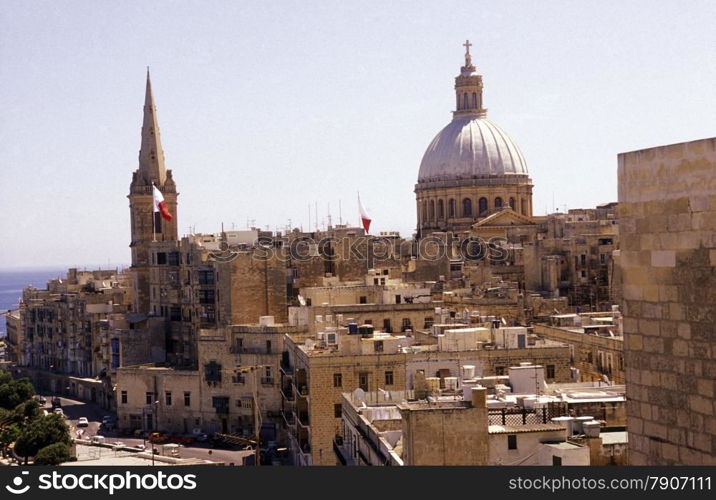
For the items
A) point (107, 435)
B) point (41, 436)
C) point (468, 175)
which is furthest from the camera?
point (468, 175)

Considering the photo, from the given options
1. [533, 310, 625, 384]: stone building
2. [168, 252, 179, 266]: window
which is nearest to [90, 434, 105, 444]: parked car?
[168, 252, 179, 266]: window

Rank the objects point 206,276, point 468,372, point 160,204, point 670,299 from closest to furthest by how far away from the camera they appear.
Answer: point 670,299 < point 468,372 < point 206,276 < point 160,204

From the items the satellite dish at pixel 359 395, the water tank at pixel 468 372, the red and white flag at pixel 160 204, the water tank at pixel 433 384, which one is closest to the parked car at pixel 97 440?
the red and white flag at pixel 160 204

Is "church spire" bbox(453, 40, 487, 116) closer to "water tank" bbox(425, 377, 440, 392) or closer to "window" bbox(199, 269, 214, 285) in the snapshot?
"window" bbox(199, 269, 214, 285)

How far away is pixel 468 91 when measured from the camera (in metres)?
94.2

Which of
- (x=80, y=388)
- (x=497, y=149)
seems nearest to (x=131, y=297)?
(x=80, y=388)

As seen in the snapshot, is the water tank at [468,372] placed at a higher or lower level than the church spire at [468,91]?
lower

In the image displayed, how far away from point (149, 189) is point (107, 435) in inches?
744

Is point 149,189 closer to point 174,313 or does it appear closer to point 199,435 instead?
point 174,313

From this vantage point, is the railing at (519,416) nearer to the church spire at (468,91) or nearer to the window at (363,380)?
the window at (363,380)

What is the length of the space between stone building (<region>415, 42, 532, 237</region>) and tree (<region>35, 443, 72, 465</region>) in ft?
164

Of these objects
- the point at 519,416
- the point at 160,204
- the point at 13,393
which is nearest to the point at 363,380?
the point at 519,416

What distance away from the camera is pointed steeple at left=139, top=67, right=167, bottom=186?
7162 centimetres

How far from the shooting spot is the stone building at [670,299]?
9.91 meters
